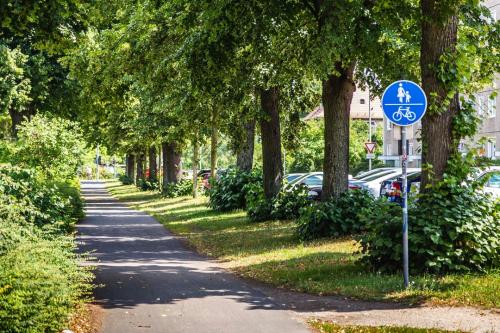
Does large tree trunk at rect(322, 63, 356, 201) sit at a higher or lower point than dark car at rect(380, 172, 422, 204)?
higher

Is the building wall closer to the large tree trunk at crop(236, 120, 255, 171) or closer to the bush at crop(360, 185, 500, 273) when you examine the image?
the bush at crop(360, 185, 500, 273)

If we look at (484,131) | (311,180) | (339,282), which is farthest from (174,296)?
(484,131)

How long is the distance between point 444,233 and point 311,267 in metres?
2.90

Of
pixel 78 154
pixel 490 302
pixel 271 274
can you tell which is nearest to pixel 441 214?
pixel 490 302

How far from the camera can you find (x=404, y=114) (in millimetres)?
11062

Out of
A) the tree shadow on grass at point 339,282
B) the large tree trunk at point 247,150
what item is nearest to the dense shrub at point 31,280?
the tree shadow on grass at point 339,282

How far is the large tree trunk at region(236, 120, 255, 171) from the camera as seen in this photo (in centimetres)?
2852

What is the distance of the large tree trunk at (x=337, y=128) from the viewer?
18.6 meters

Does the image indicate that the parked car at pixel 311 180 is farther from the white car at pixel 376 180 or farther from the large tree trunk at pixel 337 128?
the large tree trunk at pixel 337 128

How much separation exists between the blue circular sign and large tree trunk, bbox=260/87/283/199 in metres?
12.5

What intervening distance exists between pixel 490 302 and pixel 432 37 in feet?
15.6

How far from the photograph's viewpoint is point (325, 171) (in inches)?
745

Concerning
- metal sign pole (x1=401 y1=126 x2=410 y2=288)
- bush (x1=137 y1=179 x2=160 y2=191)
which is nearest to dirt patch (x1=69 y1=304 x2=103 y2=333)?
metal sign pole (x1=401 y1=126 x2=410 y2=288)

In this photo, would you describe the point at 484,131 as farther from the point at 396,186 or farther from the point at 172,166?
the point at 396,186
